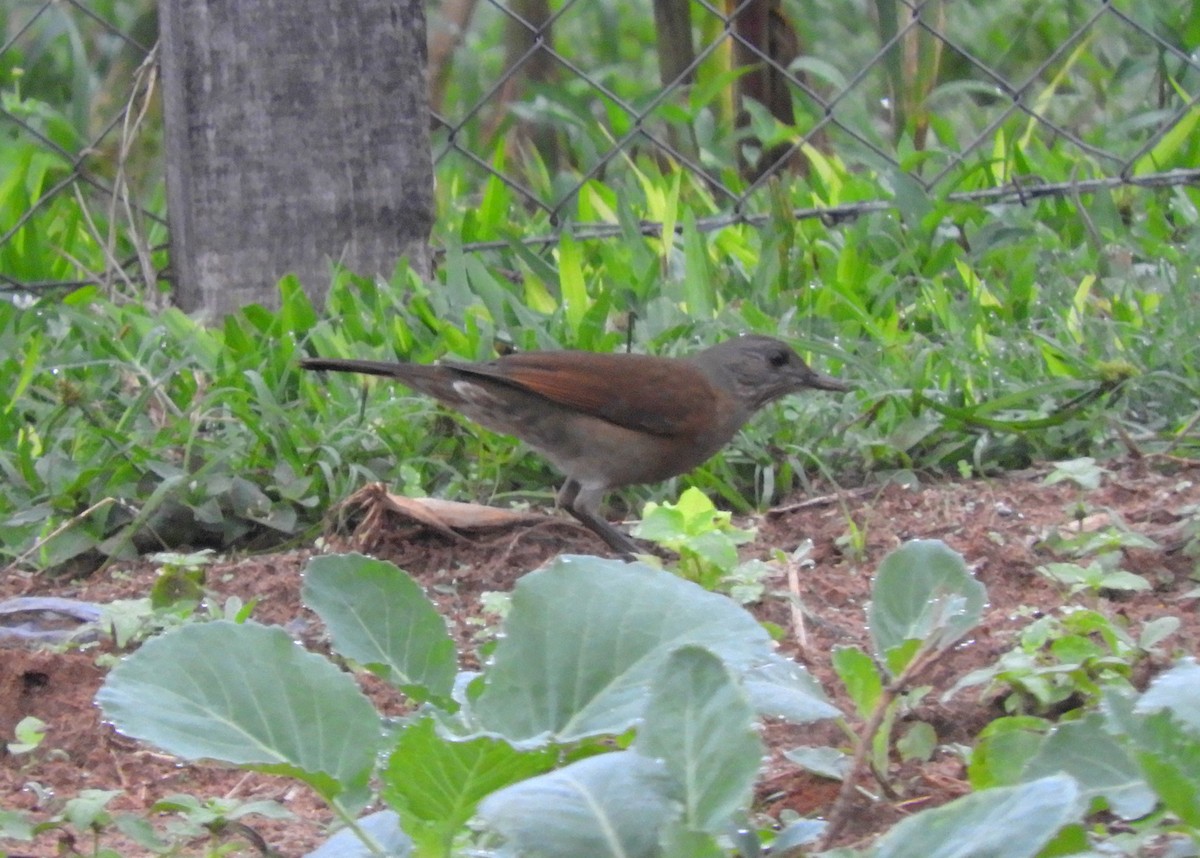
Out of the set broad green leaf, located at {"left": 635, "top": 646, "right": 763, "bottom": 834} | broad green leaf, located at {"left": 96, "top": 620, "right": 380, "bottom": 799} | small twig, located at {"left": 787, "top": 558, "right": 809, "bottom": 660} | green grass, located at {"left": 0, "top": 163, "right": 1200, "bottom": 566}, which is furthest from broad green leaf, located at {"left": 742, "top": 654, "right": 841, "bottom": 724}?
green grass, located at {"left": 0, "top": 163, "right": 1200, "bottom": 566}

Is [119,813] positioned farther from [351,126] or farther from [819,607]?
[351,126]

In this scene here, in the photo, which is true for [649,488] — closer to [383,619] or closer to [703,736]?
[383,619]

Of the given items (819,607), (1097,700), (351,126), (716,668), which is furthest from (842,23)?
(716,668)

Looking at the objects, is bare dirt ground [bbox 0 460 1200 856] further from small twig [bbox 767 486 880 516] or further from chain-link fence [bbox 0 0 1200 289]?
chain-link fence [bbox 0 0 1200 289]

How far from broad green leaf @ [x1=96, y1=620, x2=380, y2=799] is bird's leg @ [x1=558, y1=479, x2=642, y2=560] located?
1.92 meters

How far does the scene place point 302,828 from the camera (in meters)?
2.43

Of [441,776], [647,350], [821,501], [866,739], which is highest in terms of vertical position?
[441,776]

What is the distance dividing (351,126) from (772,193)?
Answer: 142cm

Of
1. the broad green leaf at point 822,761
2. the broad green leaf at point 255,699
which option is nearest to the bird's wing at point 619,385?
the broad green leaf at point 822,761

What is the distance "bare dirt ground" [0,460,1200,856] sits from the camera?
249cm

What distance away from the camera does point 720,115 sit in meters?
7.80

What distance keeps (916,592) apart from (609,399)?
241 centimetres

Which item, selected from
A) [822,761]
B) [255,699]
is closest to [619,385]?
[822,761]

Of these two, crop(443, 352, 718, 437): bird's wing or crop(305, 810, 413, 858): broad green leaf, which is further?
crop(443, 352, 718, 437): bird's wing
